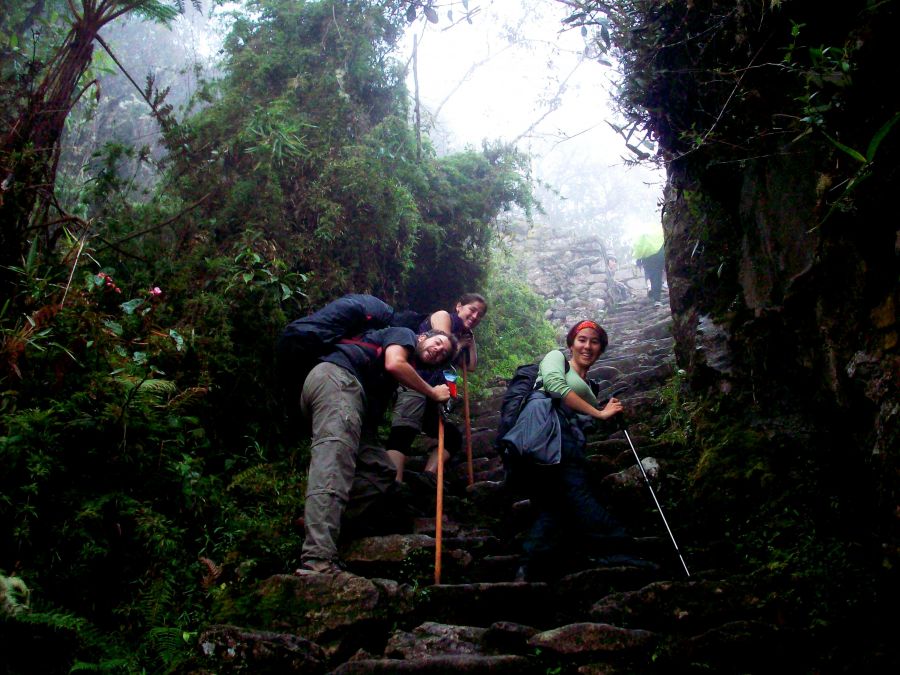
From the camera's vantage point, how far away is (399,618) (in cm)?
328

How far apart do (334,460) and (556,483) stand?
1.48 m

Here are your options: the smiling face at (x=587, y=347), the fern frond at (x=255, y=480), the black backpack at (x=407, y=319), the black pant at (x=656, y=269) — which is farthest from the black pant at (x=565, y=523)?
the black pant at (x=656, y=269)

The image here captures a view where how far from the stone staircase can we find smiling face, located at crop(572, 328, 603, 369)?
0.89 m

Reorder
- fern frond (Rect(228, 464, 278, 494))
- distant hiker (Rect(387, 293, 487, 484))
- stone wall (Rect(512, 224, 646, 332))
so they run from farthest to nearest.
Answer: stone wall (Rect(512, 224, 646, 332))
distant hiker (Rect(387, 293, 487, 484))
fern frond (Rect(228, 464, 278, 494))

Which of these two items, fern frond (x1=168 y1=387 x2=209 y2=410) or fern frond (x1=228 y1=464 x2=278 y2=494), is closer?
fern frond (x1=168 y1=387 x2=209 y2=410)

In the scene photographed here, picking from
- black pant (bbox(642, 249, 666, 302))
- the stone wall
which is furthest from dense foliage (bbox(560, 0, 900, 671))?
the stone wall

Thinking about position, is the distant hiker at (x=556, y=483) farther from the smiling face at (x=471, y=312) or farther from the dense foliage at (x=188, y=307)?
the smiling face at (x=471, y=312)

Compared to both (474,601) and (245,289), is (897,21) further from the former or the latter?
(245,289)

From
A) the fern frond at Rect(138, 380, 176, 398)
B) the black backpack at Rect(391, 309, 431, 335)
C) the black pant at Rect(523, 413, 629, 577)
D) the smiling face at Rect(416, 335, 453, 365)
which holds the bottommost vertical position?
the black pant at Rect(523, 413, 629, 577)

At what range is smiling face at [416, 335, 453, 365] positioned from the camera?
4344 millimetres

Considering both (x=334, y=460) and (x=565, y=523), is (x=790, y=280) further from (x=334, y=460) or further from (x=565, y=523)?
(x=334, y=460)

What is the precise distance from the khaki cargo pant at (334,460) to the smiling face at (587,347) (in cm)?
169

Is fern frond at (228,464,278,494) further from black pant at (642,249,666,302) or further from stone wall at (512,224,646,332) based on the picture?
black pant at (642,249,666,302)

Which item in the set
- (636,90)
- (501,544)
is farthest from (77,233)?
(636,90)
